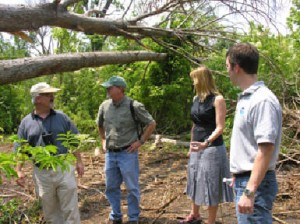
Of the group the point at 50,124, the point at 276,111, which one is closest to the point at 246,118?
the point at 276,111

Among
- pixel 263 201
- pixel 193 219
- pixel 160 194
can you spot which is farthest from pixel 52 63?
pixel 263 201

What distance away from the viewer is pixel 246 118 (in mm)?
2570

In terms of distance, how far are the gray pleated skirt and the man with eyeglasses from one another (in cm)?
137

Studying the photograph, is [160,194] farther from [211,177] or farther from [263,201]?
[263,201]

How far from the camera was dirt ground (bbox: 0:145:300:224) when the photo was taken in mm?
5105

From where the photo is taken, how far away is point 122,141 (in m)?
4.73

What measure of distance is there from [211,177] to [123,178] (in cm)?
118

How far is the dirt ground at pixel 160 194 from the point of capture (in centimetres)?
511

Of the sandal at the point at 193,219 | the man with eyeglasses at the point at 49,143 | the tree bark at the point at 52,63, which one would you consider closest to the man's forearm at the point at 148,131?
the man with eyeglasses at the point at 49,143

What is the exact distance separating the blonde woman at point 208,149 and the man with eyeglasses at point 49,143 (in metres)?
1.36

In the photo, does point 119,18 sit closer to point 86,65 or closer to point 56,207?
point 86,65

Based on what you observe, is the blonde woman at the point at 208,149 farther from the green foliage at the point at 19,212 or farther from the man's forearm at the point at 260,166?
the green foliage at the point at 19,212

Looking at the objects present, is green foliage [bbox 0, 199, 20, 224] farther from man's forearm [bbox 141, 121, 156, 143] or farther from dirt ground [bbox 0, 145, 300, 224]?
man's forearm [bbox 141, 121, 156, 143]

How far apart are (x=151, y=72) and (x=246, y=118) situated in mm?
7680
